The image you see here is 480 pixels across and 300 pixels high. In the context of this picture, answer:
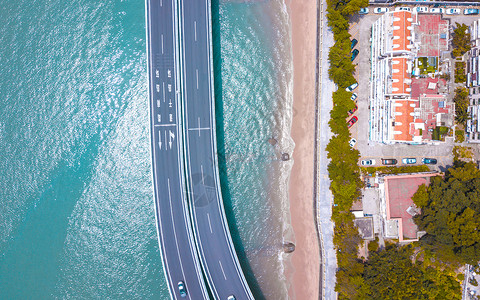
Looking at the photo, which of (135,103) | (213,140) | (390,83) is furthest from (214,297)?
(390,83)

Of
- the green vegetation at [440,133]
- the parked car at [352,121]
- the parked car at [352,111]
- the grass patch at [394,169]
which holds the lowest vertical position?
the grass patch at [394,169]

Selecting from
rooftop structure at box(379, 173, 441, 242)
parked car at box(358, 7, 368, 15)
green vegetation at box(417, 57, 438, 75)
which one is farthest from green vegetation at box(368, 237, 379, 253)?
parked car at box(358, 7, 368, 15)

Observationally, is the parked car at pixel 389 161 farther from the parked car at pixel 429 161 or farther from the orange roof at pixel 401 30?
the orange roof at pixel 401 30

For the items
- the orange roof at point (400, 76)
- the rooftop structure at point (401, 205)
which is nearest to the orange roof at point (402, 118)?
the orange roof at point (400, 76)

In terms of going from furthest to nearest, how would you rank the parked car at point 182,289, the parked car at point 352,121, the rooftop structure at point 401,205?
the parked car at point 352,121 → the rooftop structure at point 401,205 → the parked car at point 182,289

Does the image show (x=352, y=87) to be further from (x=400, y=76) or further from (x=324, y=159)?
(x=324, y=159)

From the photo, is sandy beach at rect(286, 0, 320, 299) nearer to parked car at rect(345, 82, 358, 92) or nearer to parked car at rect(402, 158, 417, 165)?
parked car at rect(345, 82, 358, 92)
